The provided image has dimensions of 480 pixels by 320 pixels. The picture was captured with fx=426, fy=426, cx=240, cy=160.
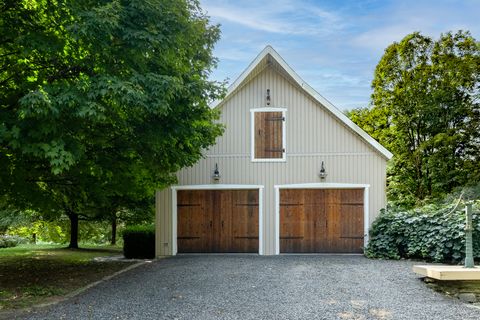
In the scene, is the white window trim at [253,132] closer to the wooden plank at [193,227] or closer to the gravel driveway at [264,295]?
the wooden plank at [193,227]

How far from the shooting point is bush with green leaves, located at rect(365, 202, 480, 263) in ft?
33.6

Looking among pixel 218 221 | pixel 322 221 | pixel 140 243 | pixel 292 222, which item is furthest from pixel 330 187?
pixel 140 243

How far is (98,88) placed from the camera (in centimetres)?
634

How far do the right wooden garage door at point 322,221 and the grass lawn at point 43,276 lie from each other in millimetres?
4707

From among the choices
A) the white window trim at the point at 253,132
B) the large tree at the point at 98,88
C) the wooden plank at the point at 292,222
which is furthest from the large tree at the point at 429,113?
the large tree at the point at 98,88

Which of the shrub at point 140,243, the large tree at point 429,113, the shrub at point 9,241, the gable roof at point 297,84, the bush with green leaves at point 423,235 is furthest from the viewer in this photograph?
the shrub at point 9,241

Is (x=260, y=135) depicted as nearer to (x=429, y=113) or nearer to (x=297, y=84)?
(x=297, y=84)

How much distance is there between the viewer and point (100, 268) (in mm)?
10641

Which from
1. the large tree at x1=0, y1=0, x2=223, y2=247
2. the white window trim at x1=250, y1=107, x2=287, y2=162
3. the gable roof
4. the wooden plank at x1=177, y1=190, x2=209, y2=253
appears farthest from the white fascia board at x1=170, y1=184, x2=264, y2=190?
the large tree at x1=0, y1=0, x2=223, y2=247

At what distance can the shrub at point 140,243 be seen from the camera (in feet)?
43.3

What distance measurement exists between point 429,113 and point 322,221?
31.6ft

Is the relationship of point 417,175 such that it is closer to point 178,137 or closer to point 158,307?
point 178,137

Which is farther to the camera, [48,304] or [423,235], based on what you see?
[423,235]

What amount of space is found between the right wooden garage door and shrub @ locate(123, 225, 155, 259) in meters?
4.07
